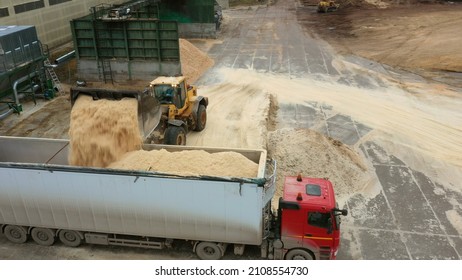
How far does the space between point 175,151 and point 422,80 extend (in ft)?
62.6

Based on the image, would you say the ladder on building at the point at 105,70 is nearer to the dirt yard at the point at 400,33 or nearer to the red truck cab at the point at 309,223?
the dirt yard at the point at 400,33

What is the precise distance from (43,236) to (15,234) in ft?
2.63

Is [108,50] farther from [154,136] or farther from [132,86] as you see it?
[154,136]

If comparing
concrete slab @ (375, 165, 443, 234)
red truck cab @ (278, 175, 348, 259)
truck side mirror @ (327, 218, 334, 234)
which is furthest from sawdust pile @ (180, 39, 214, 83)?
truck side mirror @ (327, 218, 334, 234)

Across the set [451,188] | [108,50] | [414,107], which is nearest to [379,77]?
[414,107]

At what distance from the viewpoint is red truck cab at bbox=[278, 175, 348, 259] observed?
8.97 m

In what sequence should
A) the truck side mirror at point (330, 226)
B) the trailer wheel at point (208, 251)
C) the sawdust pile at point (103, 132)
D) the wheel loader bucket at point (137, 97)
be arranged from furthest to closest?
the wheel loader bucket at point (137, 97), the sawdust pile at point (103, 132), the trailer wheel at point (208, 251), the truck side mirror at point (330, 226)

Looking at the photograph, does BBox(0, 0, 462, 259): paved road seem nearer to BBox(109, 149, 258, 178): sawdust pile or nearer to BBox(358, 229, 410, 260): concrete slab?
BBox(358, 229, 410, 260): concrete slab

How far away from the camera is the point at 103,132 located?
37.2ft

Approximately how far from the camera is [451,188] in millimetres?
13516

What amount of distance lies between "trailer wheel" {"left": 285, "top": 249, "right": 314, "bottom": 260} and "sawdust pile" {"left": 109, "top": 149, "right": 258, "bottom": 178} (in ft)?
6.73

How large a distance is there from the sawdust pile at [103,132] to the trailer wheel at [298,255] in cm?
513

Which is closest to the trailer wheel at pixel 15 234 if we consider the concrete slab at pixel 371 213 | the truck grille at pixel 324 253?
the truck grille at pixel 324 253

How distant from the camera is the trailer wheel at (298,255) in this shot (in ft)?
31.1
